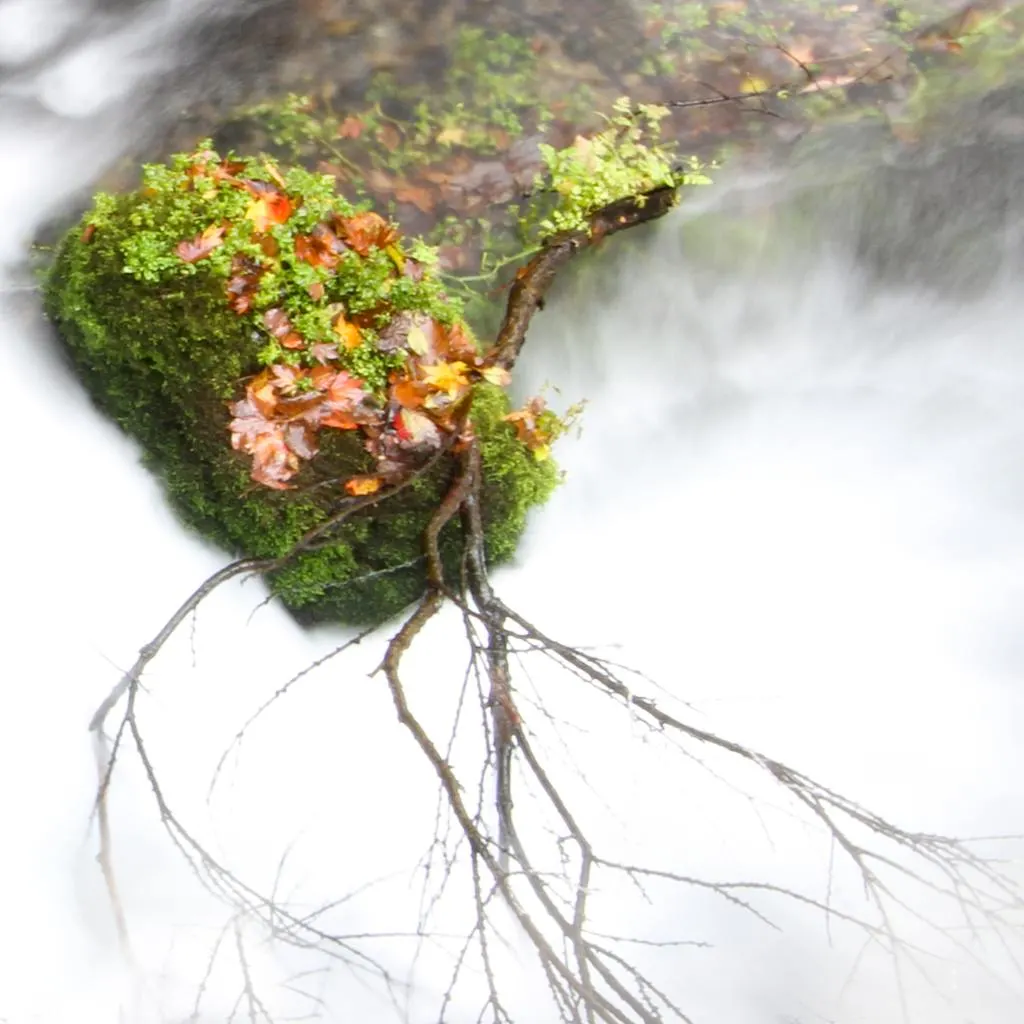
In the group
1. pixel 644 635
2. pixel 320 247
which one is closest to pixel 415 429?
pixel 320 247

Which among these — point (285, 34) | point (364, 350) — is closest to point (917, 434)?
point (364, 350)

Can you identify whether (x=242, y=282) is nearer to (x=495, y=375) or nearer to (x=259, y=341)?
(x=259, y=341)

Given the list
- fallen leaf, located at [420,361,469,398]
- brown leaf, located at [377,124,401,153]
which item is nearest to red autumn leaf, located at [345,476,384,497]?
fallen leaf, located at [420,361,469,398]

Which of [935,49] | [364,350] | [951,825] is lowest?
[951,825]

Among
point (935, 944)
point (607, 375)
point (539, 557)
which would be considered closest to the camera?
point (935, 944)

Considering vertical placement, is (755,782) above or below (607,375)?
below

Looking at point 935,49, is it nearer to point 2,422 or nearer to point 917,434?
point 917,434
